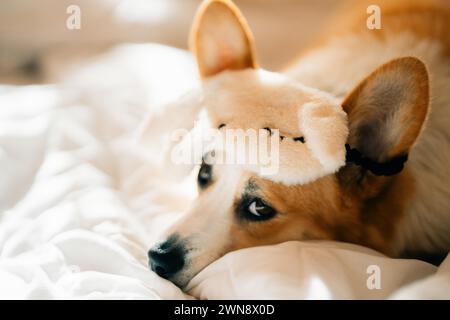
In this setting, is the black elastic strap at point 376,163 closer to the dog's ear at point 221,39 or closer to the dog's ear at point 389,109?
the dog's ear at point 389,109

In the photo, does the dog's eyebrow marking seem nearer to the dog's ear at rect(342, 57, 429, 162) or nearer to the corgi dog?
the corgi dog

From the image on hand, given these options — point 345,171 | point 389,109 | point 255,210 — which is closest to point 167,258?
point 255,210

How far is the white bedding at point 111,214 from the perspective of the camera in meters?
0.91

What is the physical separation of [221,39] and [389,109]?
17.8 inches

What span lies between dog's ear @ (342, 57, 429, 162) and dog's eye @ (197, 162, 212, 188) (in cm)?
28

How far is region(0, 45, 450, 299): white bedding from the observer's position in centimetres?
91

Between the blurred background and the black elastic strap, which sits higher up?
the blurred background

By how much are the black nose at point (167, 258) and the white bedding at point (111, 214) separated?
0.02 meters

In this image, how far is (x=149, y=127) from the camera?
1.37 m

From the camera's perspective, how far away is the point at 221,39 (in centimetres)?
127

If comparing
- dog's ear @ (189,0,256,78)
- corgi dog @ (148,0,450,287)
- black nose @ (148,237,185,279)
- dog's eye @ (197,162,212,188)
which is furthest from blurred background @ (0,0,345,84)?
black nose @ (148,237,185,279)

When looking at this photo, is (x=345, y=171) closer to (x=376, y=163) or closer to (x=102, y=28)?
(x=376, y=163)

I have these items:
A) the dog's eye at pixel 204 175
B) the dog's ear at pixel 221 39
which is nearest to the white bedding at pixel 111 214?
the dog's eye at pixel 204 175
